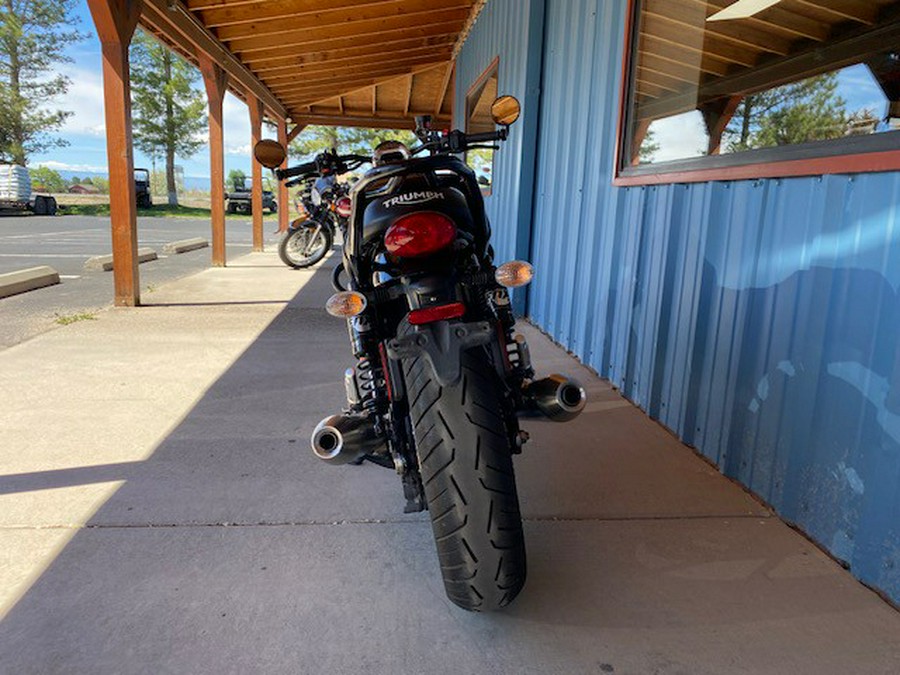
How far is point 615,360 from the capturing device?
3.61 metres

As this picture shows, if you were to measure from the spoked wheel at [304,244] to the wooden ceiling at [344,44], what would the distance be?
7.95ft

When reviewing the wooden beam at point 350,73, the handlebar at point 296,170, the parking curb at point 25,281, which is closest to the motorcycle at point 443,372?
the handlebar at point 296,170

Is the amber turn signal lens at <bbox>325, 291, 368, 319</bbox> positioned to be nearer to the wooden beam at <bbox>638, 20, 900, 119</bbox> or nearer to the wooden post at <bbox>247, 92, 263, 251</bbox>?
the wooden beam at <bbox>638, 20, 900, 119</bbox>

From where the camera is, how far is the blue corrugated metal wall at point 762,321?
175 cm

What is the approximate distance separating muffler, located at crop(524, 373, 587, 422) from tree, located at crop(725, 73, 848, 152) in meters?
1.10

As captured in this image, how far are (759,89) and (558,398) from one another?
57.0 inches

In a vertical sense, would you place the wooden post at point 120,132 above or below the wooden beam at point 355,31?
below

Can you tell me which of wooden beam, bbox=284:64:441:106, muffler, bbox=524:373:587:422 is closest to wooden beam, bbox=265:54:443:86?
wooden beam, bbox=284:64:441:106

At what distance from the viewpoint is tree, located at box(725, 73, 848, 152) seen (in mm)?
1962

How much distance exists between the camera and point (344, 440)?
1813mm

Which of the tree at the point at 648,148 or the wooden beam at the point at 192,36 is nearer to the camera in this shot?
the tree at the point at 648,148

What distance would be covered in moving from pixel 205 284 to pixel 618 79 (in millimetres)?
5467

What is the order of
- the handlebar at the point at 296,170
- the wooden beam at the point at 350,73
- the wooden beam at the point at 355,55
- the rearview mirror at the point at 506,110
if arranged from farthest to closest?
the wooden beam at the point at 350,73 → the wooden beam at the point at 355,55 → the handlebar at the point at 296,170 → the rearview mirror at the point at 506,110

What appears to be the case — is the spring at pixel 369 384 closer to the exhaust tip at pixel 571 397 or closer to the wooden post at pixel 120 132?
the exhaust tip at pixel 571 397
